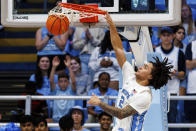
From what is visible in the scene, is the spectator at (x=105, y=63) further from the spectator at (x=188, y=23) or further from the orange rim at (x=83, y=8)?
the orange rim at (x=83, y=8)

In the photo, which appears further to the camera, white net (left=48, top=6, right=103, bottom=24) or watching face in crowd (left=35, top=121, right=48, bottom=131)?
watching face in crowd (left=35, top=121, right=48, bottom=131)

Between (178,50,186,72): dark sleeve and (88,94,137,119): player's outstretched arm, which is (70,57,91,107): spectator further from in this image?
(88,94,137,119): player's outstretched arm

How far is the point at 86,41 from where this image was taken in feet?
33.8

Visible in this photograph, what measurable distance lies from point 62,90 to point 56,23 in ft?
10.0

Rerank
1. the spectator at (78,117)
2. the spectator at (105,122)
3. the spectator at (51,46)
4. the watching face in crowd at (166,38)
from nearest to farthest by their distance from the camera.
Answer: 1. the spectator at (105,122)
2. the spectator at (78,117)
3. the watching face in crowd at (166,38)
4. the spectator at (51,46)

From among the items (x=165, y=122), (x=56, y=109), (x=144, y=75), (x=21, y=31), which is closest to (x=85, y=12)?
(x=144, y=75)

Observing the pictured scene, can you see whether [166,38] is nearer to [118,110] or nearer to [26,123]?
[26,123]

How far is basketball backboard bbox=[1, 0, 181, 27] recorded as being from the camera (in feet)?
22.5

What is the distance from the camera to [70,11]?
22.4 feet

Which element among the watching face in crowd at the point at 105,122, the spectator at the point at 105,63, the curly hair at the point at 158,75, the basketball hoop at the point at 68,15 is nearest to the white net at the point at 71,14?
the basketball hoop at the point at 68,15

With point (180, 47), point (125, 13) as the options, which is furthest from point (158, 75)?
point (180, 47)

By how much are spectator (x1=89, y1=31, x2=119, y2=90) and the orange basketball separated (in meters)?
2.95

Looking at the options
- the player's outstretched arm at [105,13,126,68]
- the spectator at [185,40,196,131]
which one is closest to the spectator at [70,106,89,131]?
the spectator at [185,40,196,131]

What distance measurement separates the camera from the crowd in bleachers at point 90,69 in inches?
368
